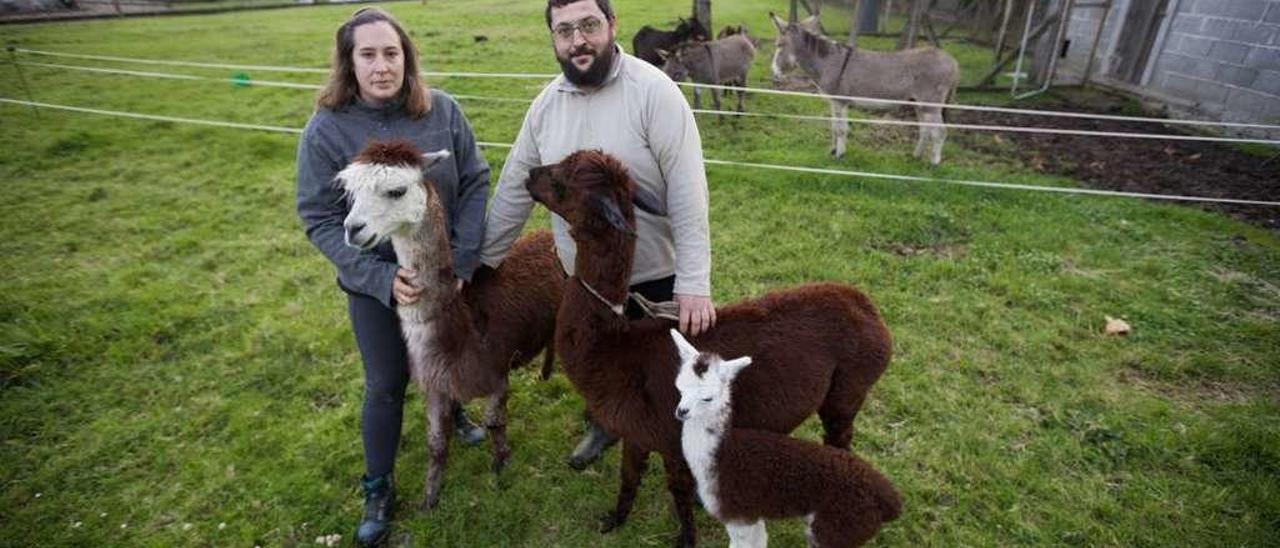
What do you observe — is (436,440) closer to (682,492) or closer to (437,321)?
(437,321)

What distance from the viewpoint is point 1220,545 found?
10.0ft

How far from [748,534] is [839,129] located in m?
6.62

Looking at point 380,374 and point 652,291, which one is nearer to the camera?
point 380,374

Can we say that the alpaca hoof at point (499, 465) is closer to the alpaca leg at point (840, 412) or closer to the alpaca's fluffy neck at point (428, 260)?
the alpaca's fluffy neck at point (428, 260)

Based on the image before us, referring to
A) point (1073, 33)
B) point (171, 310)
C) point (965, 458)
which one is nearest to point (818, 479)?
point (965, 458)

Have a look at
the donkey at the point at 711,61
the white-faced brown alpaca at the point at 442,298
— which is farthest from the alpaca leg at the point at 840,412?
the donkey at the point at 711,61

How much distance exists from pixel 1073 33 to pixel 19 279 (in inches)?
670

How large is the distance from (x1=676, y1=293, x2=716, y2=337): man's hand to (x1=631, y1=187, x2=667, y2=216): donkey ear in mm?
419

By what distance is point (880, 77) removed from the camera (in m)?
8.51

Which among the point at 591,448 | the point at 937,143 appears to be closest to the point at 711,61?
the point at 937,143

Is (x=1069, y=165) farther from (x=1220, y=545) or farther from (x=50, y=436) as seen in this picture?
(x=50, y=436)

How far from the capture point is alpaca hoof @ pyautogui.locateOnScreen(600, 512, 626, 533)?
3271mm

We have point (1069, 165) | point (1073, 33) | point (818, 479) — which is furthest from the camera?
point (1073, 33)

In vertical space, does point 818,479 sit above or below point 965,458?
above
